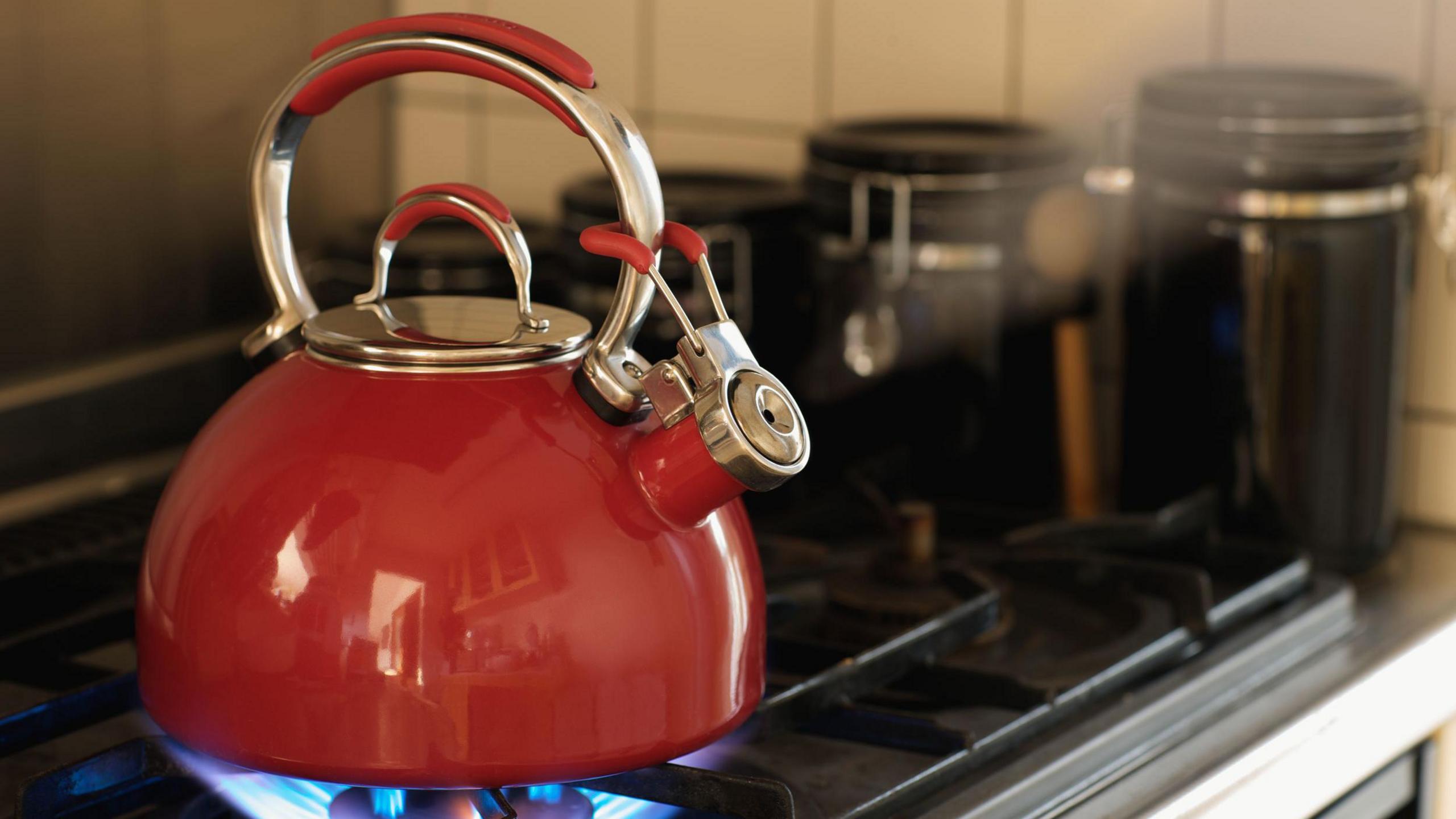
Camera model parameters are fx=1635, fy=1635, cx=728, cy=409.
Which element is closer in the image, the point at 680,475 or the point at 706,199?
the point at 680,475

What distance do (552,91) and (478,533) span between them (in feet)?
0.57

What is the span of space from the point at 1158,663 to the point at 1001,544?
214 mm

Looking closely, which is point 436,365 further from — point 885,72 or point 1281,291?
point 885,72

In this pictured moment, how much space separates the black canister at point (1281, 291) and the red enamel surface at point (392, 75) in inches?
21.3

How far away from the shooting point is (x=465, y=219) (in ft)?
2.30

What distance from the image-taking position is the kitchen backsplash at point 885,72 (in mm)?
1138

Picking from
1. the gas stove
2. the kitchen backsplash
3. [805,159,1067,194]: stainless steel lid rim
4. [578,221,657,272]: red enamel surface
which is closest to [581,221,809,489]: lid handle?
[578,221,657,272]: red enamel surface

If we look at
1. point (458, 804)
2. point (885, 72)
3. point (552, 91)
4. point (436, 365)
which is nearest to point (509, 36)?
point (552, 91)

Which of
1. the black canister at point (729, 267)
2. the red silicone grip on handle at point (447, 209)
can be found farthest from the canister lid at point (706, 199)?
the red silicone grip on handle at point (447, 209)

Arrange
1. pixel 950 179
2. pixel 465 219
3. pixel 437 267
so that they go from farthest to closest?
pixel 437 267 → pixel 950 179 → pixel 465 219

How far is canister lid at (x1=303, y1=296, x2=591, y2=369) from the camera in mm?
640

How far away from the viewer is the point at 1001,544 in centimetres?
106

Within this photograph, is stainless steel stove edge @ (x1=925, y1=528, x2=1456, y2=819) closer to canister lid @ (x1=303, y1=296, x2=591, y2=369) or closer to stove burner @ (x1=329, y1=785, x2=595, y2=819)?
stove burner @ (x1=329, y1=785, x2=595, y2=819)

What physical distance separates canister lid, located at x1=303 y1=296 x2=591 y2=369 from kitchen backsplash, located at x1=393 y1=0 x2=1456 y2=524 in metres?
0.65
